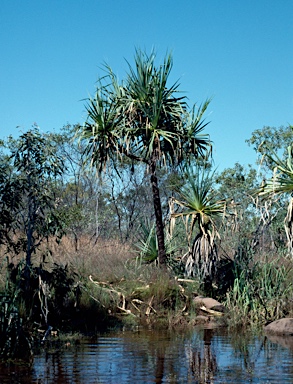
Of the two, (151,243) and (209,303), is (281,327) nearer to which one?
(209,303)

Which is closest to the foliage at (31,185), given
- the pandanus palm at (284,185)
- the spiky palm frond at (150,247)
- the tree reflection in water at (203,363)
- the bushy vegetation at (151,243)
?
the bushy vegetation at (151,243)

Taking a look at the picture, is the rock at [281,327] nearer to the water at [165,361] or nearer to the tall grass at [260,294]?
the water at [165,361]

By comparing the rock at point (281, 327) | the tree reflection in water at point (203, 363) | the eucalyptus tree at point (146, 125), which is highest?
the eucalyptus tree at point (146, 125)

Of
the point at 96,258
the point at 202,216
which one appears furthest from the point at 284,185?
the point at 96,258

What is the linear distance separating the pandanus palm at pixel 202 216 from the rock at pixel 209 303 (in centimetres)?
50

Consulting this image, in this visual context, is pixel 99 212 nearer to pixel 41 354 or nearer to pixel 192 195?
pixel 192 195

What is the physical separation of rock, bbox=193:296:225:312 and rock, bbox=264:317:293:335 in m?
1.58

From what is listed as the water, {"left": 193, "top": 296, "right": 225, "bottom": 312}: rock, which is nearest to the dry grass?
{"left": 193, "top": 296, "right": 225, "bottom": 312}: rock

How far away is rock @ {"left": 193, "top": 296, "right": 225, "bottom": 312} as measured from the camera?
1409 centimetres

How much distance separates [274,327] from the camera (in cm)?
1254

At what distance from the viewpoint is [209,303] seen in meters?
14.3

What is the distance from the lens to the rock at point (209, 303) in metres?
14.1

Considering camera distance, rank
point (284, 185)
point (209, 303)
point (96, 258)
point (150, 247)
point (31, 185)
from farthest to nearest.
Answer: point (96, 258)
point (150, 247)
point (209, 303)
point (284, 185)
point (31, 185)

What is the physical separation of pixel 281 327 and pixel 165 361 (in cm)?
381
